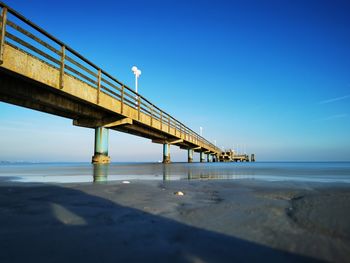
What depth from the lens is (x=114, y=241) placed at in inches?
56.4

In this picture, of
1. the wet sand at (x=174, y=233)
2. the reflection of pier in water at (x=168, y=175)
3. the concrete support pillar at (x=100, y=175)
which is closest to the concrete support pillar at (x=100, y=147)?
the concrete support pillar at (x=100, y=175)

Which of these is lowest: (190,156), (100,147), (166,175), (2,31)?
(166,175)

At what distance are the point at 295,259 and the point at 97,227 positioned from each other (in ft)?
4.22

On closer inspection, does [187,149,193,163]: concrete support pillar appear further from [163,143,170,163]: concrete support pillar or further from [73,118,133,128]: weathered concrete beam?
[73,118,133,128]: weathered concrete beam

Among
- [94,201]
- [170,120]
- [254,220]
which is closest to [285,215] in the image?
[254,220]

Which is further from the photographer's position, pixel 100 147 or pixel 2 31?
pixel 100 147

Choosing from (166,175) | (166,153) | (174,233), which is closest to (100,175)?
(166,175)

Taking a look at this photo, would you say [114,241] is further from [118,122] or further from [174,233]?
[118,122]

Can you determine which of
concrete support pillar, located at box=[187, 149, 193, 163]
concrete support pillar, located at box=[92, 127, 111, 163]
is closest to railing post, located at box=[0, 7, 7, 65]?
concrete support pillar, located at box=[92, 127, 111, 163]

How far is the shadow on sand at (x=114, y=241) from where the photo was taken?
47.4 inches

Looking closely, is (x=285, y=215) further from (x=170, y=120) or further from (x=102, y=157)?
(x=170, y=120)

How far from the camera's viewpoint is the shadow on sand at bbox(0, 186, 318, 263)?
121 centimetres

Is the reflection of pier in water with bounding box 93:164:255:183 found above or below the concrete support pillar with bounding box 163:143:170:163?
below

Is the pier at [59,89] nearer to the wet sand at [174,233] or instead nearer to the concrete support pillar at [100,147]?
the concrete support pillar at [100,147]
